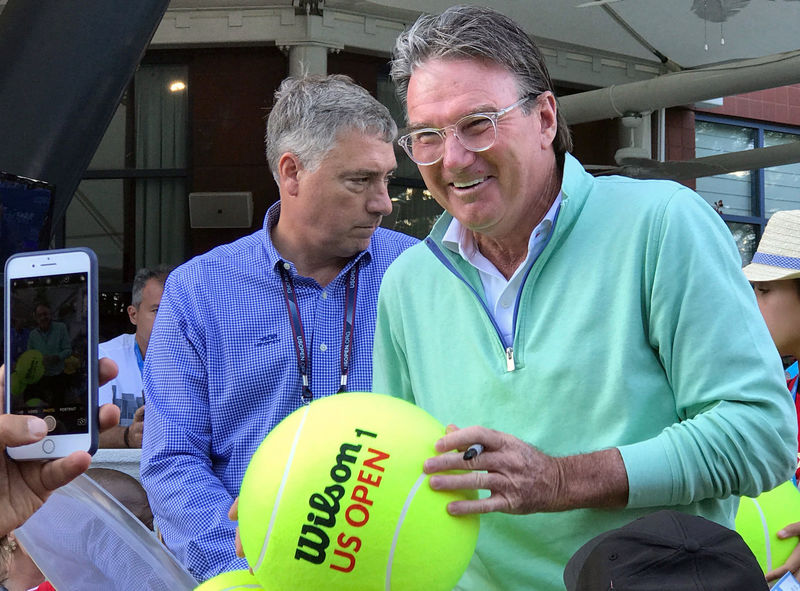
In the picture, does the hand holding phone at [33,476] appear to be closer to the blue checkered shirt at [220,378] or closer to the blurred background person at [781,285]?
the blue checkered shirt at [220,378]

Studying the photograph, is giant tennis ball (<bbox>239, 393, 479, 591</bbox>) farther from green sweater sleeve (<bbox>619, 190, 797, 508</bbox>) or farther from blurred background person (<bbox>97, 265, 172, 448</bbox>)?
blurred background person (<bbox>97, 265, 172, 448</bbox>)

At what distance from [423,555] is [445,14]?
3.79ft

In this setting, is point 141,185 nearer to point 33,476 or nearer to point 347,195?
point 347,195

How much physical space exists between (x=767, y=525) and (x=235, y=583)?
1557 mm

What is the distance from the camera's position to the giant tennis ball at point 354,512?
5.81 ft

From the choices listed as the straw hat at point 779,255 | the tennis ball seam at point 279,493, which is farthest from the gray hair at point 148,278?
the tennis ball seam at point 279,493

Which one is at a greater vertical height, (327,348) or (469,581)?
(327,348)

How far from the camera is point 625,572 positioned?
166 centimetres

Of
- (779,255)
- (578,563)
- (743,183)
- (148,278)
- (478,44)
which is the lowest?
(578,563)

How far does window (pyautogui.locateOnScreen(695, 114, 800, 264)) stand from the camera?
44.2ft

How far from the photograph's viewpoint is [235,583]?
2.05 m

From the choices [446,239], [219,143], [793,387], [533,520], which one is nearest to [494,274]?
[446,239]

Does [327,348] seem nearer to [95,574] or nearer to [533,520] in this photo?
[95,574]

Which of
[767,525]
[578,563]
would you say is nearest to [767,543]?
[767,525]
